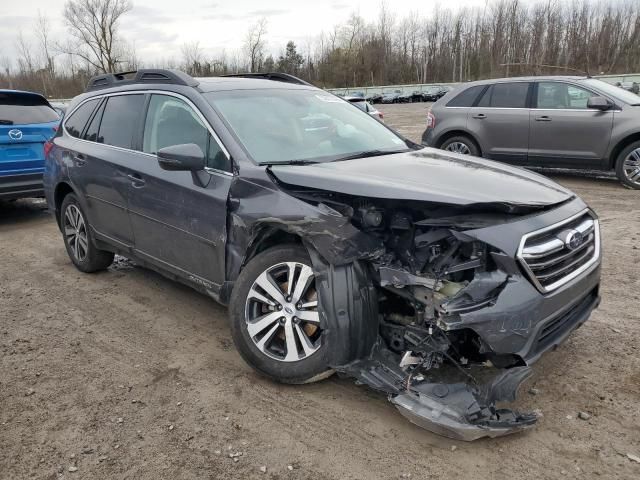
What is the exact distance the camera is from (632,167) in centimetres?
809

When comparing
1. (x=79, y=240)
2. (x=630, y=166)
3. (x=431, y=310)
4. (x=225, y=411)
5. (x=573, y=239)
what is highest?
(x=573, y=239)

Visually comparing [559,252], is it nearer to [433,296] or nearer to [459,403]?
[433,296]

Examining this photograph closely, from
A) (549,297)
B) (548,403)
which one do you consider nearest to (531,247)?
(549,297)

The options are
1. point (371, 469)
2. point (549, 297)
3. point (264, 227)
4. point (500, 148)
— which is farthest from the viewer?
point (500, 148)

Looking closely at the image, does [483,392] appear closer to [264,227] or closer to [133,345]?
[264,227]

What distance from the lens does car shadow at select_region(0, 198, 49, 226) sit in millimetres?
7994

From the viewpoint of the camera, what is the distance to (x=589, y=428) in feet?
8.84

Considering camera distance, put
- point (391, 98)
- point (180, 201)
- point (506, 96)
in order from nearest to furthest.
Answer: point (180, 201) < point (506, 96) < point (391, 98)

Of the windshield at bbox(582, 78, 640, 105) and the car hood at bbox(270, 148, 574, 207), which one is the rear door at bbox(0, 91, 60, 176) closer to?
the car hood at bbox(270, 148, 574, 207)

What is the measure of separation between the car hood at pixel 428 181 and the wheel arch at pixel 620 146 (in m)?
5.54

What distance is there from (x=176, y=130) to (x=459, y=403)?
271cm

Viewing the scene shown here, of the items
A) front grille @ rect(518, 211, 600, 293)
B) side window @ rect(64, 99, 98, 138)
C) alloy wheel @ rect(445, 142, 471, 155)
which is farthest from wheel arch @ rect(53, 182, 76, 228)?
alloy wheel @ rect(445, 142, 471, 155)

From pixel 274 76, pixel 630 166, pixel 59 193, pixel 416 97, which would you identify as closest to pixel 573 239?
pixel 274 76

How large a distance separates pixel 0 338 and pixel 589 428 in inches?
158
